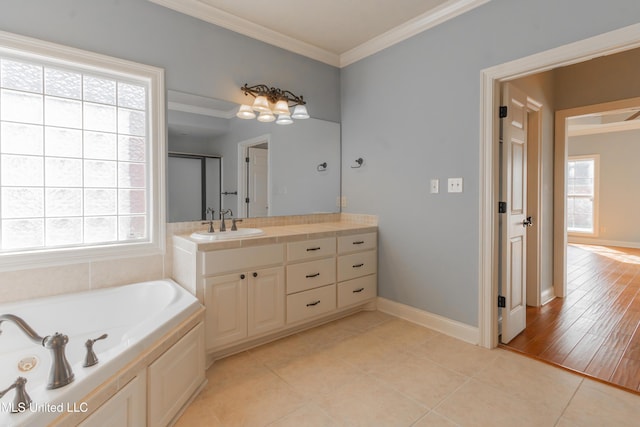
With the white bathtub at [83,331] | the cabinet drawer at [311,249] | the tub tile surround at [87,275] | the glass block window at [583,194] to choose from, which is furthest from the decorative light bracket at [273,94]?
the glass block window at [583,194]

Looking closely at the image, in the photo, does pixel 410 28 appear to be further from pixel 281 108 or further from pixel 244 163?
pixel 244 163

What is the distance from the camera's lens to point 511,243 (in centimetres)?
252

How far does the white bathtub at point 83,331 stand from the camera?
3.42 feet

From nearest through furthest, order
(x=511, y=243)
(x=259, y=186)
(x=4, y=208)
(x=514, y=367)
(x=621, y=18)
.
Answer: (x=621, y=18) < (x=4, y=208) < (x=514, y=367) < (x=511, y=243) < (x=259, y=186)

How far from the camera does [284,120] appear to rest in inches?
121

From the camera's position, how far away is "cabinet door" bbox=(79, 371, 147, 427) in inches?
44.9

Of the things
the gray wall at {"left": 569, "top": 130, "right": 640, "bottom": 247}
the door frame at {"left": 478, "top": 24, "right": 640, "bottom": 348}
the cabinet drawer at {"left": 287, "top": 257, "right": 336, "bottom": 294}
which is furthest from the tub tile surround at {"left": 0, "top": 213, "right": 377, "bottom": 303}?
the gray wall at {"left": 569, "top": 130, "right": 640, "bottom": 247}

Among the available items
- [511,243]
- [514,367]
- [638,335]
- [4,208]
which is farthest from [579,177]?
[4,208]

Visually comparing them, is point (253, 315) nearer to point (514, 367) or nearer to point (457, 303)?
point (457, 303)

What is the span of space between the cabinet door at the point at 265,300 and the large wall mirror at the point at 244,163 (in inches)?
27.9

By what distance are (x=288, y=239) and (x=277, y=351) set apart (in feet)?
2.73

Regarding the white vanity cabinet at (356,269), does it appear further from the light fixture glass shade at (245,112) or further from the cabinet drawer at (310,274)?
the light fixture glass shade at (245,112)

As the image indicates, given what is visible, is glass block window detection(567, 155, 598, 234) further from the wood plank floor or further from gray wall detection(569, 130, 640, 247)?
the wood plank floor

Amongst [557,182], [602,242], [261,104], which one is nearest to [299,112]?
[261,104]
